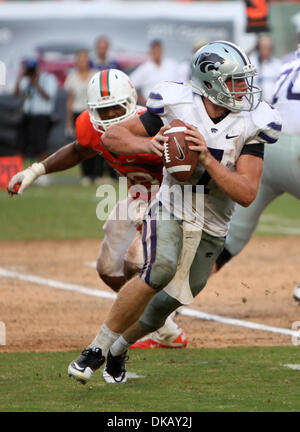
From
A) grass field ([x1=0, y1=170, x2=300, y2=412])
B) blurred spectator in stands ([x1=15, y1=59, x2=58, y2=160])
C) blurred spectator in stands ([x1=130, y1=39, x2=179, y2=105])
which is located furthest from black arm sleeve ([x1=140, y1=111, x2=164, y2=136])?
blurred spectator in stands ([x1=15, y1=59, x2=58, y2=160])

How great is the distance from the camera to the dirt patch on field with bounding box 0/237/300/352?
20.3ft

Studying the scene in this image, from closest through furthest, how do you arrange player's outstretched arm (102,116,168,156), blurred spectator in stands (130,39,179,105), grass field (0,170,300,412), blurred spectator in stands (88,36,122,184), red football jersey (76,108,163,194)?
grass field (0,170,300,412) → player's outstretched arm (102,116,168,156) → red football jersey (76,108,163,194) → blurred spectator in stands (88,36,122,184) → blurred spectator in stands (130,39,179,105)

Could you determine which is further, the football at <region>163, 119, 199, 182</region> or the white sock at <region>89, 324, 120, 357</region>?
the white sock at <region>89, 324, 120, 357</region>

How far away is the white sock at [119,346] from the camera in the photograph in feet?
16.1

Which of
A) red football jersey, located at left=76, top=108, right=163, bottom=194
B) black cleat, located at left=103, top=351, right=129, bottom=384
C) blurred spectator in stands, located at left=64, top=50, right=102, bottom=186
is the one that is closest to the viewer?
black cleat, located at left=103, top=351, right=129, bottom=384

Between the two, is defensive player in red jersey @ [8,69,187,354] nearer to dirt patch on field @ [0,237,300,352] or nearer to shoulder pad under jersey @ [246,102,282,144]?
dirt patch on field @ [0,237,300,352]

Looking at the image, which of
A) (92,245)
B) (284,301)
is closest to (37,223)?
(92,245)

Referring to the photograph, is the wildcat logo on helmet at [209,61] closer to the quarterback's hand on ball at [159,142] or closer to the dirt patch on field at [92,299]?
the quarterback's hand on ball at [159,142]

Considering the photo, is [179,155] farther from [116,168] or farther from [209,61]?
[116,168]

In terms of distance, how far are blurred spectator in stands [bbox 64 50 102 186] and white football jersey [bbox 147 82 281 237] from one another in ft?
30.4

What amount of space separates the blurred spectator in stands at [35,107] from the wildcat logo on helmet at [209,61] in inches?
394

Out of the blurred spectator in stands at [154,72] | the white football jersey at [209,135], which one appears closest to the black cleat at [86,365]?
the white football jersey at [209,135]

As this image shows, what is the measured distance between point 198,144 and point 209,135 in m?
0.21
